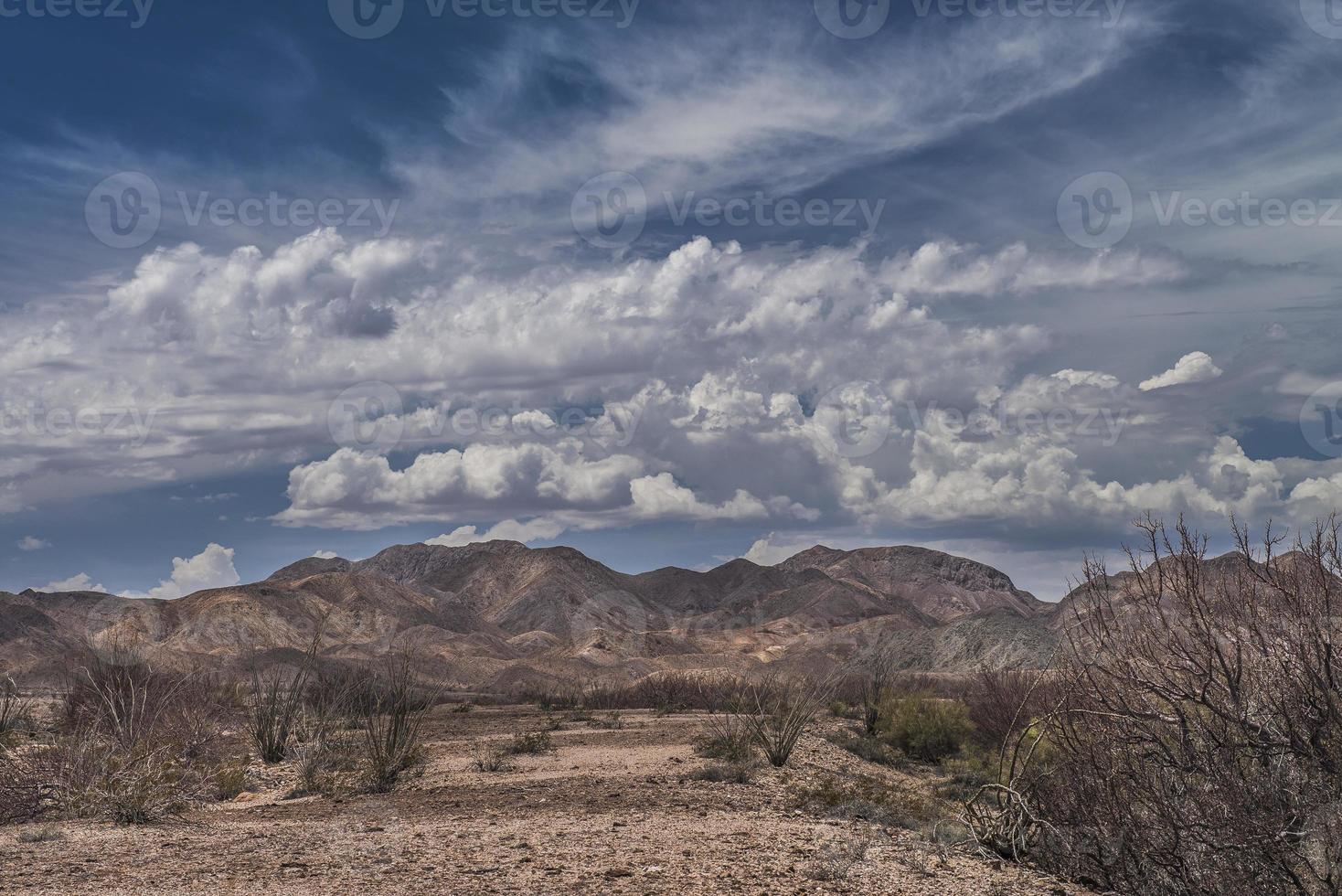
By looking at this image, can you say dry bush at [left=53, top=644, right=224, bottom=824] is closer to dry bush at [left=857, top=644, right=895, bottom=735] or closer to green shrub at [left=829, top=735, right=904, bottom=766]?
green shrub at [left=829, top=735, right=904, bottom=766]

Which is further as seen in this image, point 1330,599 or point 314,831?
point 314,831

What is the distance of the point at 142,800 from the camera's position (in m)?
14.0

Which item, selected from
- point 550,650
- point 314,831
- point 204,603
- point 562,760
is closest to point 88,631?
point 204,603

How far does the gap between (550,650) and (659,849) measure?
98.5 meters

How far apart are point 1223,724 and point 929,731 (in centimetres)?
2131

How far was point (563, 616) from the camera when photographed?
126 m

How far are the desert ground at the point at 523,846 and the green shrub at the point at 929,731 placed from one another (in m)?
10.3

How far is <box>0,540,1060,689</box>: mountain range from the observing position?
92250 millimetres

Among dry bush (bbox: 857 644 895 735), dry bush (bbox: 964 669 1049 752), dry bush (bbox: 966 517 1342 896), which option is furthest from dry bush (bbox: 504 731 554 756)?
dry bush (bbox: 966 517 1342 896)

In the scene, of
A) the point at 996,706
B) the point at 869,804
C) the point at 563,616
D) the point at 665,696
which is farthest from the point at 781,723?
the point at 563,616

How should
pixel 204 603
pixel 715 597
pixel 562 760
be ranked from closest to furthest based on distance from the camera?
pixel 562 760, pixel 204 603, pixel 715 597

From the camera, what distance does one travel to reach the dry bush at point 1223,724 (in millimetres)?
8023

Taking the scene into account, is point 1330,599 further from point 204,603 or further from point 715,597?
point 715,597

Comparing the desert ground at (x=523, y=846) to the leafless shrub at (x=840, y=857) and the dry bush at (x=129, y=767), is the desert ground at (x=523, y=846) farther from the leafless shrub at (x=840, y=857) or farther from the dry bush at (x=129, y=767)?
the dry bush at (x=129, y=767)
